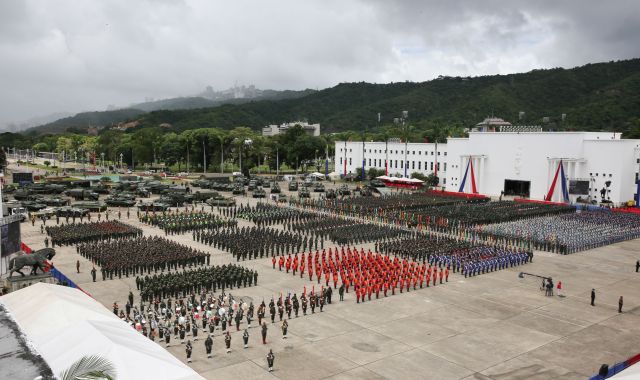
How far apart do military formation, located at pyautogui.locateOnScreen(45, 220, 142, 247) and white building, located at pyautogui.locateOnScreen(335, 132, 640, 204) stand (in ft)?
143

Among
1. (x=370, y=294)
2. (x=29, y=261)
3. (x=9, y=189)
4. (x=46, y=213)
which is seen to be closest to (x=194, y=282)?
(x=29, y=261)

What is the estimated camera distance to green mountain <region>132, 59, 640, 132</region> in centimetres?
11288

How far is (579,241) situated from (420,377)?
24458 millimetres

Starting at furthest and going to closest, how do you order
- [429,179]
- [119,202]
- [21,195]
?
[429,179] < [21,195] < [119,202]

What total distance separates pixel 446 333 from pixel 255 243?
15400 mm

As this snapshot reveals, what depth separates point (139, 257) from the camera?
1056 inches

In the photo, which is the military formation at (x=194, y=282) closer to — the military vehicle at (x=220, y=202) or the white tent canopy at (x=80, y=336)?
the white tent canopy at (x=80, y=336)

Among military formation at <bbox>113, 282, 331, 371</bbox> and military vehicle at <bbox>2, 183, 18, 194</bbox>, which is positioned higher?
military vehicle at <bbox>2, 183, 18, 194</bbox>

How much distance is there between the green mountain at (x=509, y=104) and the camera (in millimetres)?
112875

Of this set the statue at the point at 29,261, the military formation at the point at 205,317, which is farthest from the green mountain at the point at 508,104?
the statue at the point at 29,261

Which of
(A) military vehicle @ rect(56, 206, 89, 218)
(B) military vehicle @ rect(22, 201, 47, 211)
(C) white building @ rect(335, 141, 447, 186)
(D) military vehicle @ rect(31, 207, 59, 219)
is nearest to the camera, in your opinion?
(A) military vehicle @ rect(56, 206, 89, 218)

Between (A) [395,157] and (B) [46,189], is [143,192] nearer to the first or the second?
(B) [46,189]

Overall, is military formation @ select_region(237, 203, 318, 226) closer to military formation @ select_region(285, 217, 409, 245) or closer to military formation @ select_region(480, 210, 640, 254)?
military formation @ select_region(285, 217, 409, 245)

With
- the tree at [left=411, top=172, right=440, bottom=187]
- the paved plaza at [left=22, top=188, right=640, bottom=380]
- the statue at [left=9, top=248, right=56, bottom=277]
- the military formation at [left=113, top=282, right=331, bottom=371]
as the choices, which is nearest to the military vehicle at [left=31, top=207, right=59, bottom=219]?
the paved plaza at [left=22, top=188, right=640, bottom=380]
